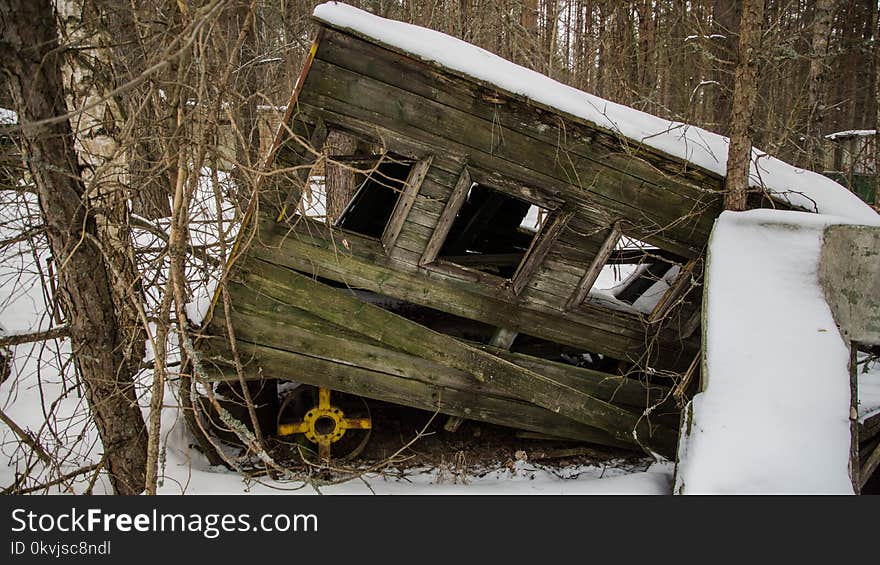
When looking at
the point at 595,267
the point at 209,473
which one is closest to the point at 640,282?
the point at 595,267

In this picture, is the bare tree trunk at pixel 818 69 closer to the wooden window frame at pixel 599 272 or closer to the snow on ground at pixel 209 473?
the wooden window frame at pixel 599 272

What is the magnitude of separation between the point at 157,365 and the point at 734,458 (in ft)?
11.9

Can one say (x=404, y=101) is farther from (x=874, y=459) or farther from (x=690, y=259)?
(x=874, y=459)

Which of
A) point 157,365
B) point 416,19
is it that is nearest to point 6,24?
point 157,365

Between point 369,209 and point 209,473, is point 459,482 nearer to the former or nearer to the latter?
point 209,473

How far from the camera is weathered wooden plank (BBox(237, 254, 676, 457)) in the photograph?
4.78 metres

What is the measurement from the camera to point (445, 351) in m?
5.05

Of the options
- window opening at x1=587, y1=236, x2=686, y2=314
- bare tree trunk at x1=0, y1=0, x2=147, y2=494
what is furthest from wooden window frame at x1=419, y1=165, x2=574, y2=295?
bare tree trunk at x1=0, y1=0, x2=147, y2=494

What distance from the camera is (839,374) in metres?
4.03

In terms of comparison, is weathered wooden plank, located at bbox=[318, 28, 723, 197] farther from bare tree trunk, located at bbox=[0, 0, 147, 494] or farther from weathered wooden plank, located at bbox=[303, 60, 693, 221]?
bare tree trunk, located at bbox=[0, 0, 147, 494]

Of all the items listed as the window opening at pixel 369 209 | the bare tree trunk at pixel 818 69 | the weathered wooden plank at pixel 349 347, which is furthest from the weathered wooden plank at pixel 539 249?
the bare tree trunk at pixel 818 69

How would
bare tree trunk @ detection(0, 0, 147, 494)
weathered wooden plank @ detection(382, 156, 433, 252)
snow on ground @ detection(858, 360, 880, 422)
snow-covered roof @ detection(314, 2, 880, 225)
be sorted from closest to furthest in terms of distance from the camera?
bare tree trunk @ detection(0, 0, 147, 494) < snow-covered roof @ detection(314, 2, 880, 225) < weathered wooden plank @ detection(382, 156, 433, 252) < snow on ground @ detection(858, 360, 880, 422)

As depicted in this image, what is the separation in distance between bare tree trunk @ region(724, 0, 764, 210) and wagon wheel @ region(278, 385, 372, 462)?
372 cm

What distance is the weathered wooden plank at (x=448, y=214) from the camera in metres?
4.64
